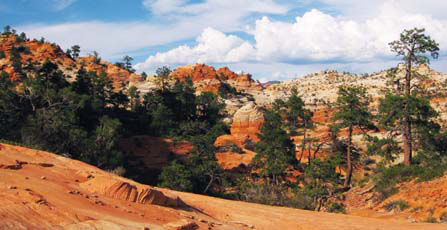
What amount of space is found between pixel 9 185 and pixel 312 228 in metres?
10.2

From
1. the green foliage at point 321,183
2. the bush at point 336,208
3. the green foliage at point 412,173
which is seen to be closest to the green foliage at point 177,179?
the green foliage at point 321,183

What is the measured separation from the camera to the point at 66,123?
35.7m

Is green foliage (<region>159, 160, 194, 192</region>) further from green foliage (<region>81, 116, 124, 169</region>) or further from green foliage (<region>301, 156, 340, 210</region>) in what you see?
green foliage (<region>301, 156, 340, 210</region>)

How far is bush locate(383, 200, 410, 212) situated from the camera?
20695 millimetres

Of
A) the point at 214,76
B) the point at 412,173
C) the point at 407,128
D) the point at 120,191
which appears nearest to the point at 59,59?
the point at 214,76

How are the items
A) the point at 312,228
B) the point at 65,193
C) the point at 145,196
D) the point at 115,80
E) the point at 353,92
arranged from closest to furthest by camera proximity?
the point at 65,193
the point at 145,196
the point at 312,228
the point at 353,92
the point at 115,80

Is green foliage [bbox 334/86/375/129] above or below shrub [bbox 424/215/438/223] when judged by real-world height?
above

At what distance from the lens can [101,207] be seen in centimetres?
1066

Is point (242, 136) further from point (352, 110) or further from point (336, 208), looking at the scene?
point (336, 208)

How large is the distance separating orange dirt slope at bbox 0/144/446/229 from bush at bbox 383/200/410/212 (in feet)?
14.9

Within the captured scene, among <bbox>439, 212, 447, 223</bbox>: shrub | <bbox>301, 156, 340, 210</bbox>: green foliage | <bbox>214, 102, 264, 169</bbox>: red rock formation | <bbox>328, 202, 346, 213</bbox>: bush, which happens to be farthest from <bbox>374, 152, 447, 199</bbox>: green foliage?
<bbox>214, 102, 264, 169</bbox>: red rock formation

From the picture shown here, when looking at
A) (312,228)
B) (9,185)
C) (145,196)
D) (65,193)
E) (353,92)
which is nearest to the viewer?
(9,185)

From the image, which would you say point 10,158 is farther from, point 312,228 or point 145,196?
point 312,228

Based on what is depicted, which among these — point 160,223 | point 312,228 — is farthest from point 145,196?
point 312,228
